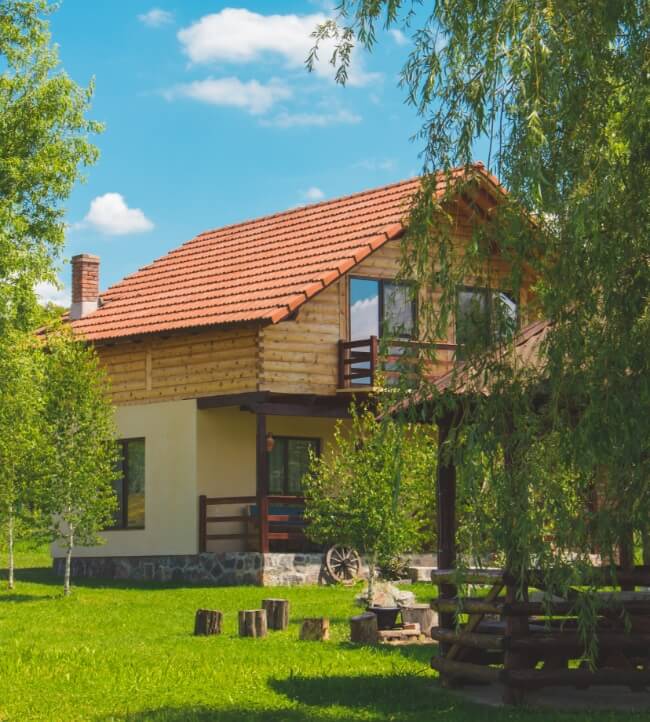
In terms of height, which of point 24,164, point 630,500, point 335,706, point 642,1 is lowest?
point 335,706

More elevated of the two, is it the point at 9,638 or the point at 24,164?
the point at 24,164

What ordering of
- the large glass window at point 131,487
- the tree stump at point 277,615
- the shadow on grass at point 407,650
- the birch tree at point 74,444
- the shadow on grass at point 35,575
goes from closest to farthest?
the shadow on grass at point 407,650
the tree stump at point 277,615
the birch tree at point 74,444
the shadow on grass at point 35,575
the large glass window at point 131,487

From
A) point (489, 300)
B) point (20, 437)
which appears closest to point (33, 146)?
point (20, 437)

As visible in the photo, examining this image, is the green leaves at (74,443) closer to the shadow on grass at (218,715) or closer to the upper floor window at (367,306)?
the upper floor window at (367,306)

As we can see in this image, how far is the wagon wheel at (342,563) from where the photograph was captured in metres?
25.1

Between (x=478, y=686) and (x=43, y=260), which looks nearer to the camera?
(x=478, y=686)

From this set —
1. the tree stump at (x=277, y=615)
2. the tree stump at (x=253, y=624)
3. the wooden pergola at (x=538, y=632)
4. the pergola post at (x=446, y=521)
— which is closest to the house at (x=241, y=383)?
the tree stump at (x=277, y=615)

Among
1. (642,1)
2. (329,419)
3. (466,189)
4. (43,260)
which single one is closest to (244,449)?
(329,419)

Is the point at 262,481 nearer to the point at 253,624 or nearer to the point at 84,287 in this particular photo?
the point at 253,624

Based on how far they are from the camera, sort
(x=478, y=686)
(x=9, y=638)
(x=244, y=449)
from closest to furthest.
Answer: (x=478, y=686) → (x=9, y=638) → (x=244, y=449)

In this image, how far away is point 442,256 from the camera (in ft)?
36.3

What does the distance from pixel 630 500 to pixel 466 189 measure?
3.05 meters

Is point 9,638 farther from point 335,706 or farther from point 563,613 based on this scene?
point 563,613

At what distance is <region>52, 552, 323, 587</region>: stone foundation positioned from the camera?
964 inches
